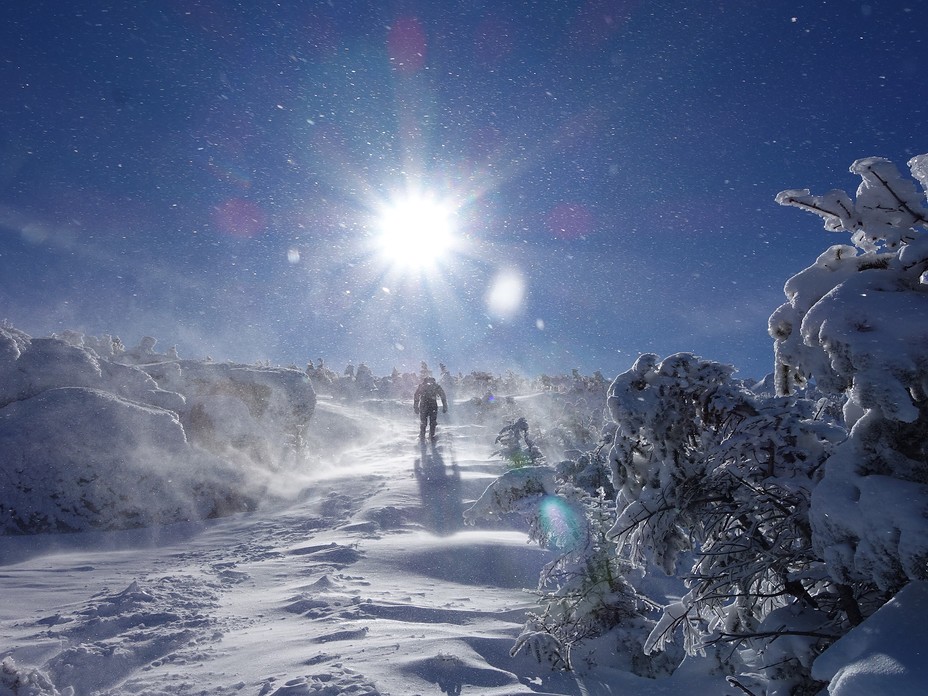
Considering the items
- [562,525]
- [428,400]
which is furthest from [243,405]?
[562,525]

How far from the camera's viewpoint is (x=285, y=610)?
457 cm

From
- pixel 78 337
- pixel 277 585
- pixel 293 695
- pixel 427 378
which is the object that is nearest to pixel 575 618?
pixel 293 695

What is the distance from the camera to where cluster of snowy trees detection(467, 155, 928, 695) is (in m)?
1.76

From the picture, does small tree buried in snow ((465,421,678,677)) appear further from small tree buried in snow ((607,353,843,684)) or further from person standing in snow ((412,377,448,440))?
person standing in snow ((412,377,448,440))

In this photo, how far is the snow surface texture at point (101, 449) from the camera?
24.7 ft

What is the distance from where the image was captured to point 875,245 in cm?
230

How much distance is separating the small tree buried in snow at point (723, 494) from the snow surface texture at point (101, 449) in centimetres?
823

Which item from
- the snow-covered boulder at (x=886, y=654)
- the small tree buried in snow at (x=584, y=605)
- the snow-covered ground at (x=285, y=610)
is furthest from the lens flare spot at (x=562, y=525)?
the snow-covered boulder at (x=886, y=654)

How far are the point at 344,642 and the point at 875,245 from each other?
13.8ft

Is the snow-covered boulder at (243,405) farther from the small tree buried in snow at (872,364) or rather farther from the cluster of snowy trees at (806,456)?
the small tree buried in snow at (872,364)

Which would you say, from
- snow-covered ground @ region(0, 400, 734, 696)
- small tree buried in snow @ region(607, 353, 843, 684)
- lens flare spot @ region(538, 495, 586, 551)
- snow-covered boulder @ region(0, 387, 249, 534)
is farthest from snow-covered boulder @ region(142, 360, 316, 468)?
small tree buried in snow @ region(607, 353, 843, 684)

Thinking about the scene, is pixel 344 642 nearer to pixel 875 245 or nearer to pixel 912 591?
pixel 912 591

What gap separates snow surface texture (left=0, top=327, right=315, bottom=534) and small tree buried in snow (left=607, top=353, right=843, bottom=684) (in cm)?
823

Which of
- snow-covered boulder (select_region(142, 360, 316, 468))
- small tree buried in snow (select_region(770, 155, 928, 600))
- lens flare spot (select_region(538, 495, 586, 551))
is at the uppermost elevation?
snow-covered boulder (select_region(142, 360, 316, 468))
